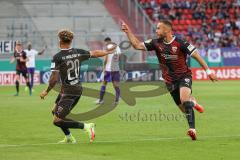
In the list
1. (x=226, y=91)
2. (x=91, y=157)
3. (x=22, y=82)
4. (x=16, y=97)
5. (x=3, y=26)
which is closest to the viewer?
(x=91, y=157)

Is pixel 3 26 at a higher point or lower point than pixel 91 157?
higher

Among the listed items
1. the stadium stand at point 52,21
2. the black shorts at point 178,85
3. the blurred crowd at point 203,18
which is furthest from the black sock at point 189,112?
the blurred crowd at point 203,18

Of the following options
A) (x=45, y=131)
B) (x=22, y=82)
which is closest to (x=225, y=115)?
(x=45, y=131)

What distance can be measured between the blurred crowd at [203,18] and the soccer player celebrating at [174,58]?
110 ft

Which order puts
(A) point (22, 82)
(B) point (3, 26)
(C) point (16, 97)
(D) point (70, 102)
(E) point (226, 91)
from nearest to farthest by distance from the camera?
1. (D) point (70, 102)
2. (C) point (16, 97)
3. (E) point (226, 91)
4. (A) point (22, 82)
5. (B) point (3, 26)

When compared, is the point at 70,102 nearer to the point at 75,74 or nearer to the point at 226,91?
the point at 75,74

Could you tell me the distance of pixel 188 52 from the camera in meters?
14.5

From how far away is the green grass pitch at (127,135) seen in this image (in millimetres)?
12289

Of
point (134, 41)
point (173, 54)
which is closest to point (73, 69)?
point (134, 41)

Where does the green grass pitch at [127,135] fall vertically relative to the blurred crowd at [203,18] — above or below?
below

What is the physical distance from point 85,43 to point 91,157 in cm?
3327

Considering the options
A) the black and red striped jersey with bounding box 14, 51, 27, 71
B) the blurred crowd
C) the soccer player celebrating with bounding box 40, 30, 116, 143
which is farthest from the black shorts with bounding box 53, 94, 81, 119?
the blurred crowd

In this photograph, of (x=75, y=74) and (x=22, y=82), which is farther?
(x=22, y=82)

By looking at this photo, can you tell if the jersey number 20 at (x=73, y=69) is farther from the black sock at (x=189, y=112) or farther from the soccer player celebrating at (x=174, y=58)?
the black sock at (x=189, y=112)
